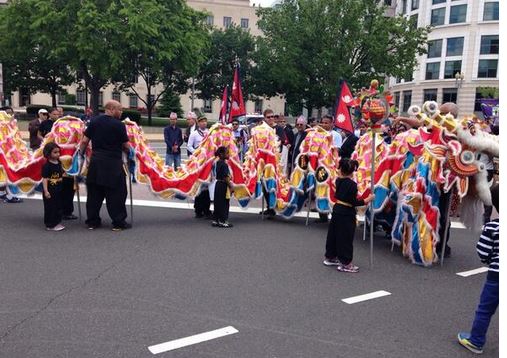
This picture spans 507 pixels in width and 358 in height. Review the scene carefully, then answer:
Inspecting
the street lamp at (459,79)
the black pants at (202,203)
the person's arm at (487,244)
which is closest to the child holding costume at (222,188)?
the black pants at (202,203)

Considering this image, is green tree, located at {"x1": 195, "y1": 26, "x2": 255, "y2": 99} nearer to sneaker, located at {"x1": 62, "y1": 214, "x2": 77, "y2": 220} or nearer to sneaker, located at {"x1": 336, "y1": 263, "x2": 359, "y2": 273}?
sneaker, located at {"x1": 62, "y1": 214, "x2": 77, "y2": 220}

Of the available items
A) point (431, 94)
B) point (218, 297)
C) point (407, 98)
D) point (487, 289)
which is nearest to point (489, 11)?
point (431, 94)

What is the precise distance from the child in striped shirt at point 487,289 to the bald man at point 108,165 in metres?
5.23

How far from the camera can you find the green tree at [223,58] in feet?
131

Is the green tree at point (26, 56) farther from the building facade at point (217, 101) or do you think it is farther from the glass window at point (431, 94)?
the glass window at point (431, 94)

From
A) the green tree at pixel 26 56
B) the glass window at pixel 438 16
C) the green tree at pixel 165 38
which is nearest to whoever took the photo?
the green tree at pixel 165 38

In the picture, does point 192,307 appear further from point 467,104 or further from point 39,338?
point 467,104

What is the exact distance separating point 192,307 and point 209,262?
1393mm

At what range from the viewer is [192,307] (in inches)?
179

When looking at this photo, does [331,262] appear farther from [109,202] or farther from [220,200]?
[109,202]

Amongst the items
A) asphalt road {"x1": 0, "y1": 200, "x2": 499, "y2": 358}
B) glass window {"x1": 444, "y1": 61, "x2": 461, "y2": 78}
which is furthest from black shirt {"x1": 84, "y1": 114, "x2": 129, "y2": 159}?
glass window {"x1": 444, "y1": 61, "x2": 461, "y2": 78}

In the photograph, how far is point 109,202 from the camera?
7250 millimetres

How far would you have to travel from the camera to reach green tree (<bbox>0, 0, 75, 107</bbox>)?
963 inches

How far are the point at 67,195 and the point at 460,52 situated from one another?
52704mm
